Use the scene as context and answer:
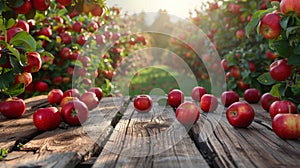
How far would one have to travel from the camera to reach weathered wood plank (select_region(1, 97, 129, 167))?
3.81 feet

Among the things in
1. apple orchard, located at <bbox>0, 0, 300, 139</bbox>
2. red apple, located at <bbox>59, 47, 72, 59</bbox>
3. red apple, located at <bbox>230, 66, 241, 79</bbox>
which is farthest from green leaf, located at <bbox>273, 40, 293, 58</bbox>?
red apple, located at <bbox>59, 47, 72, 59</bbox>

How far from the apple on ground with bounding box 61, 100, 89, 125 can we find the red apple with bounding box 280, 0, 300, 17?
1.22 meters

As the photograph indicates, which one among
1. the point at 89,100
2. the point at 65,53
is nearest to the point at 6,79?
the point at 89,100

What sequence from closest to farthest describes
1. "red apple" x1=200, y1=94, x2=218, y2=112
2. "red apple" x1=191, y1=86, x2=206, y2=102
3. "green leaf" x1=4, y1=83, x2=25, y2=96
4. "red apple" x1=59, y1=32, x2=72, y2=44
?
"green leaf" x1=4, y1=83, x2=25, y2=96 < "red apple" x1=200, y1=94, x2=218, y2=112 < "red apple" x1=191, y1=86, x2=206, y2=102 < "red apple" x1=59, y1=32, x2=72, y2=44

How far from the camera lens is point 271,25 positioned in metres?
1.81

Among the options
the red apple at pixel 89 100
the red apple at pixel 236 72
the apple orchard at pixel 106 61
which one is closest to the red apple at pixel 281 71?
the apple orchard at pixel 106 61

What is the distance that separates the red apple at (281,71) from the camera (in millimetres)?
1937

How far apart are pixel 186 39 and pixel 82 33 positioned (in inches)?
199

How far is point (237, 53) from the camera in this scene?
154 inches

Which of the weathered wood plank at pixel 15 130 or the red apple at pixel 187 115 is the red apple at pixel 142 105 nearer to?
the red apple at pixel 187 115

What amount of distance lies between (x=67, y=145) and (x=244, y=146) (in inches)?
28.0

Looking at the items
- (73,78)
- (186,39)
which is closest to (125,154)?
(73,78)

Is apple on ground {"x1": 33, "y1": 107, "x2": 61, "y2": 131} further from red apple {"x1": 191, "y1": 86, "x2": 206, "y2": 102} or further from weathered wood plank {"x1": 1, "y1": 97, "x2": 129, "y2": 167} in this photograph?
red apple {"x1": 191, "y1": 86, "x2": 206, "y2": 102}

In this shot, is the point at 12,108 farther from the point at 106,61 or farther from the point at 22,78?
the point at 106,61
